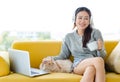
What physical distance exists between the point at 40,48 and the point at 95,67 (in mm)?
782

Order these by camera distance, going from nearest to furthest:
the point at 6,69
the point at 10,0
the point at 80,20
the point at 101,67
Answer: the point at 101,67, the point at 6,69, the point at 80,20, the point at 10,0

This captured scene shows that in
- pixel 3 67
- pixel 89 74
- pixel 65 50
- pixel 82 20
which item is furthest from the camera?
pixel 65 50

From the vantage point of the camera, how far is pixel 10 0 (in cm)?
322

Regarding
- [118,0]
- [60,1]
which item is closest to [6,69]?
[60,1]

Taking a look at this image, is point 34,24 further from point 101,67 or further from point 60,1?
point 101,67

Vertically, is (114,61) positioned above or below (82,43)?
below

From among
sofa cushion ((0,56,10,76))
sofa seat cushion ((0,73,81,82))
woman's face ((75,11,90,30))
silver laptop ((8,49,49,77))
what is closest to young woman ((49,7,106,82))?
woman's face ((75,11,90,30))

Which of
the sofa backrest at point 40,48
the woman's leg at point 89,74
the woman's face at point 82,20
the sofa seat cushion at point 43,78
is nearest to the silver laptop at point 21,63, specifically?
the sofa seat cushion at point 43,78

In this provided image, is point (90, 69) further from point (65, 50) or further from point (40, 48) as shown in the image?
point (40, 48)

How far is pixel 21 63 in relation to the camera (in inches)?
91.6

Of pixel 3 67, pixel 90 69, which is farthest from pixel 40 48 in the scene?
pixel 90 69

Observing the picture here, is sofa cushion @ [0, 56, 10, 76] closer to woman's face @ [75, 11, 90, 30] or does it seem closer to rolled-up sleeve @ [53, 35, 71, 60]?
rolled-up sleeve @ [53, 35, 71, 60]

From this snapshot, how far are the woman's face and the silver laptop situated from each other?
60 cm

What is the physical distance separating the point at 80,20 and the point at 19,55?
28.1 inches
